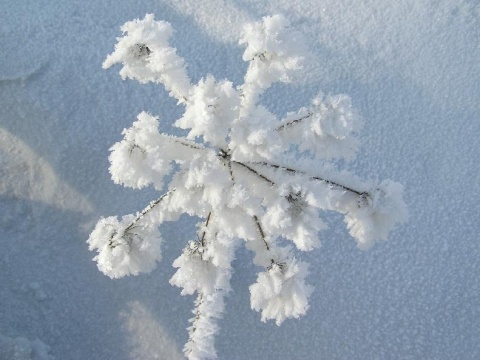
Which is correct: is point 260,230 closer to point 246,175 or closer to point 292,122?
point 246,175

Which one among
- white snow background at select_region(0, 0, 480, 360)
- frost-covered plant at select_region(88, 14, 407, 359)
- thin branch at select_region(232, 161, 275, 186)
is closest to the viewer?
frost-covered plant at select_region(88, 14, 407, 359)

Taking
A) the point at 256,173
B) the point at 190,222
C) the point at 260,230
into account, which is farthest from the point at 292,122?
the point at 190,222

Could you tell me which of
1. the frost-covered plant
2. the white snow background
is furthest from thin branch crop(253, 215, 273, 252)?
the white snow background

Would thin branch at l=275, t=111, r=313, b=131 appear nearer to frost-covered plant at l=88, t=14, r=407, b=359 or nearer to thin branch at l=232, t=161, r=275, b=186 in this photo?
frost-covered plant at l=88, t=14, r=407, b=359

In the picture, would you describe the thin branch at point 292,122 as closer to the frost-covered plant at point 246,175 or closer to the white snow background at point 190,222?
the frost-covered plant at point 246,175

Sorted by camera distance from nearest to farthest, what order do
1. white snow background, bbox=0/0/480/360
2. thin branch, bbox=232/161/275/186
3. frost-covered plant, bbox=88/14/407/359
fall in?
frost-covered plant, bbox=88/14/407/359 < thin branch, bbox=232/161/275/186 < white snow background, bbox=0/0/480/360

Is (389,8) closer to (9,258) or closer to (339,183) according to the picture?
(339,183)

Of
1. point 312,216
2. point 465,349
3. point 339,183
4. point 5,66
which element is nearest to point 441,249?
point 465,349
